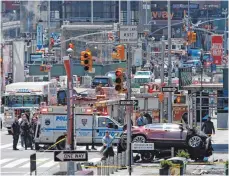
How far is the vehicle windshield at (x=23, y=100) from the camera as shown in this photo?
5600cm

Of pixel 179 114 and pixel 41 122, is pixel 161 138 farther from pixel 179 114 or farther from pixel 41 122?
pixel 179 114

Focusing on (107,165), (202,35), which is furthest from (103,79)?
(202,35)

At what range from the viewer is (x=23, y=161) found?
38.4 metres

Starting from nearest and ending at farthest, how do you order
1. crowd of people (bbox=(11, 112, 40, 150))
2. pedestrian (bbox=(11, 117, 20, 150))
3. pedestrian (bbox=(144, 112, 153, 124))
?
pedestrian (bbox=(11, 117, 20, 150)), crowd of people (bbox=(11, 112, 40, 150)), pedestrian (bbox=(144, 112, 153, 124))

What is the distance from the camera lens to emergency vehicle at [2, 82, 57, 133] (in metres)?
55.4

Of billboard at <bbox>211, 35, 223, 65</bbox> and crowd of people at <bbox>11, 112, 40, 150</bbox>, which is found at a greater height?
billboard at <bbox>211, 35, 223, 65</bbox>

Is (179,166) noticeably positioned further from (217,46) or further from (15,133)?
(217,46)

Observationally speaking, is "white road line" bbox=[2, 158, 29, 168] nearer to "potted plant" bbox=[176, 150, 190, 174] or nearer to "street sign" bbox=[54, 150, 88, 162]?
"potted plant" bbox=[176, 150, 190, 174]

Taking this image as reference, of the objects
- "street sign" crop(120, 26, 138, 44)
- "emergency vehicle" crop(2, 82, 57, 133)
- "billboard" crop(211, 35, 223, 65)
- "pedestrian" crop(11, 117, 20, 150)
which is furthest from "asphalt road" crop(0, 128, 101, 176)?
"billboard" crop(211, 35, 223, 65)

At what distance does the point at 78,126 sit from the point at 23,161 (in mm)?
5107

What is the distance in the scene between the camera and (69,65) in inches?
1238

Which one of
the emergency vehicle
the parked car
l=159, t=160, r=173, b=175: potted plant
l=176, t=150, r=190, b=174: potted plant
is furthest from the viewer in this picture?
the emergency vehicle

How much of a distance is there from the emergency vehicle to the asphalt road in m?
8.42

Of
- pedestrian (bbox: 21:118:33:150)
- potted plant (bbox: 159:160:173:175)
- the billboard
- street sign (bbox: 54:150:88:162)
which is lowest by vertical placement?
pedestrian (bbox: 21:118:33:150)
